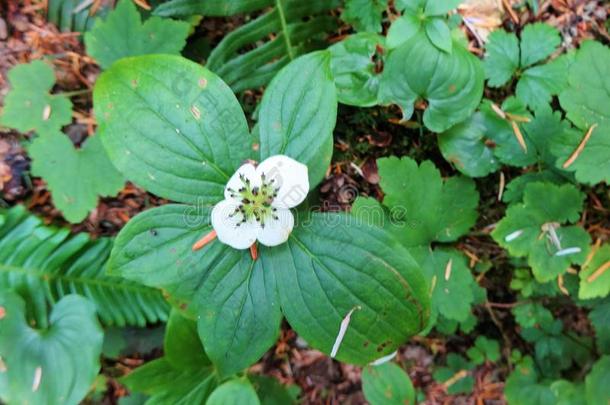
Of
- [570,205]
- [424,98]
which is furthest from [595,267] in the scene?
[424,98]

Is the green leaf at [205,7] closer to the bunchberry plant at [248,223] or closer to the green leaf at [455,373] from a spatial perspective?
the bunchberry plant at [248,223]

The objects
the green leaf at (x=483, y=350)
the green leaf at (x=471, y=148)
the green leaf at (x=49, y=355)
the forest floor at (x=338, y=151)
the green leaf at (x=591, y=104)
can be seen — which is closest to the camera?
the green leaf at (x=591, y=104)

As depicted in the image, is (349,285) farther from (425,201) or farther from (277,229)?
(425,201)

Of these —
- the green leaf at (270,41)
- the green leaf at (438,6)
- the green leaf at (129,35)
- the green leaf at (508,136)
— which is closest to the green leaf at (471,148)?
the green leaf at (508,136)

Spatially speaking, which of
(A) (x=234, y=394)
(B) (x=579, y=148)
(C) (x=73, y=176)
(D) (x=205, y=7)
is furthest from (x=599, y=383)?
(C) (x=73, y=176)

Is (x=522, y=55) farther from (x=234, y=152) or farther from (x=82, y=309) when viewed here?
(x=82, y=309)

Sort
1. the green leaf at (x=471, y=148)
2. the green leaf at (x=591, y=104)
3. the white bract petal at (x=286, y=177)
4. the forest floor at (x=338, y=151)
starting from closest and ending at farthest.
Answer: the white bract petal at (x=286, y=177) → the green leaf at (x=591, y=104) → the green leaf at (x=471, y=148) → the forest floor at (x=338, y=151)
